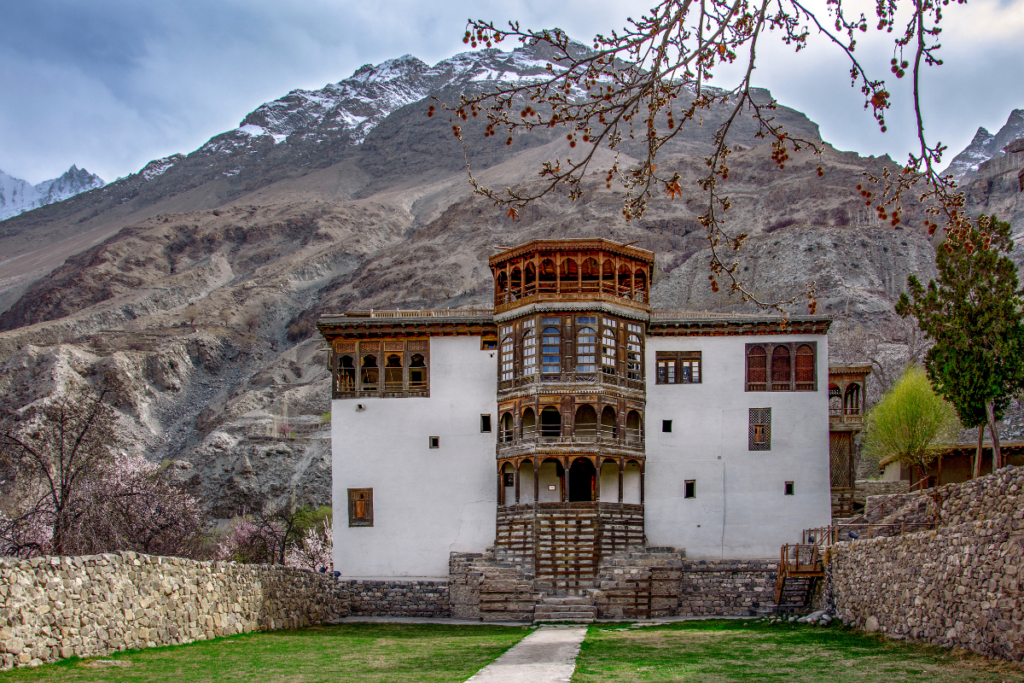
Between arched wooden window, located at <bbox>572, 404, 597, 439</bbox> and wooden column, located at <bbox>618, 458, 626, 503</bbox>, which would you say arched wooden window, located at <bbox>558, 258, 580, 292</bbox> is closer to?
arched wooden window, located at <bbox>572, 404, 597, 439</bbox>

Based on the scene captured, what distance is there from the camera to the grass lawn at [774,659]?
14.2 m

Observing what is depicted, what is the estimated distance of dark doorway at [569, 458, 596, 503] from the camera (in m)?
35.3

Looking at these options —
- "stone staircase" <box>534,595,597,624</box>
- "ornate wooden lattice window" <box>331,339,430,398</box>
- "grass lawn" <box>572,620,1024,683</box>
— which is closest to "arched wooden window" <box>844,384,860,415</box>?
"stone staircase" <box>534,595,597,624</box>

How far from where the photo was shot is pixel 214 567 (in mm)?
22094

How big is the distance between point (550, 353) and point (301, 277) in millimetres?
83098

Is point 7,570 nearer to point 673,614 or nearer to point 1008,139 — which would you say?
point 673,614

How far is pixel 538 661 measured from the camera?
17906 millimetres

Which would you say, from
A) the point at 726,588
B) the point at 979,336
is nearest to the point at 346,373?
the point at 726,588

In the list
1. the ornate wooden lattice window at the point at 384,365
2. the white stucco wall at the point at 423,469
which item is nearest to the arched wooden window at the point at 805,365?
the white stucco wall at the point at 423,469

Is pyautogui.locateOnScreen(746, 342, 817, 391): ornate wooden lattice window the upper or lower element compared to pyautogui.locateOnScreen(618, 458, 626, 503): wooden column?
upper

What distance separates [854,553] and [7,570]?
59.6 ft

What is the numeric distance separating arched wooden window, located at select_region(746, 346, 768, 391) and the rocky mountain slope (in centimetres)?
3702

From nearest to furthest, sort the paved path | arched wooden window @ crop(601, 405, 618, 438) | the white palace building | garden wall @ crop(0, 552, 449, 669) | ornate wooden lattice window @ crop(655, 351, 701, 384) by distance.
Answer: garden wall @ crop(0, 552, 449, 669) → the paved path → arched wooden window @ crop(601, 405, 618, 438) → the white palace building → ornate wooden lattice window @ crop(655, 351, 701, 384)

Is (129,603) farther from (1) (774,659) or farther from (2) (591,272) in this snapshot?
(2) (591,272)
